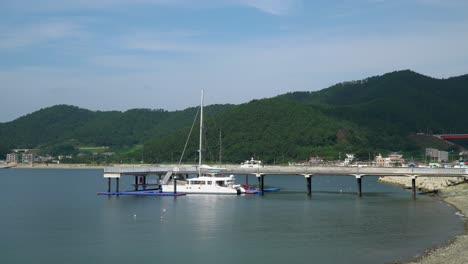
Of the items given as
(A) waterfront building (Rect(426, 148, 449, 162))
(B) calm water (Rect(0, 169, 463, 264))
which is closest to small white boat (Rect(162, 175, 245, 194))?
(B) calm water (Rect(0, 169, 463, 264))

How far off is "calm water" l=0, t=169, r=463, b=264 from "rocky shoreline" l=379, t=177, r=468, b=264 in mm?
1634

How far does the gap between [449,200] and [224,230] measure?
102ft

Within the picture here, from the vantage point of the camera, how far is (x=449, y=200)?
70.0m

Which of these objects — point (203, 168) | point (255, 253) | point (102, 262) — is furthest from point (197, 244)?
point (203, 168)

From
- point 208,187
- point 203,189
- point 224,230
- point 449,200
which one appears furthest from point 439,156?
point 224,230

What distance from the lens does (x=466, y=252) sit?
36000mm

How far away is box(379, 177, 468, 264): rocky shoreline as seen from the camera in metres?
35.4

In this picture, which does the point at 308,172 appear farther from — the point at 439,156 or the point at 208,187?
the point at 439,156

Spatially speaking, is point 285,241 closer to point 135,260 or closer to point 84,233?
point 135,260

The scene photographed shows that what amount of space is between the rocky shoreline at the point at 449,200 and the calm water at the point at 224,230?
163 cm

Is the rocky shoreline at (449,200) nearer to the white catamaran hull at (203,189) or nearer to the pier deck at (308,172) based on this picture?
the pier deck at (308,172)

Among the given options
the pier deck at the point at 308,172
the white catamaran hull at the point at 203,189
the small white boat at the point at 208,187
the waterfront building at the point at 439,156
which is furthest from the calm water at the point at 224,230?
the waterfront building at the point at 439,156

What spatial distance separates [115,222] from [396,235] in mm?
23951

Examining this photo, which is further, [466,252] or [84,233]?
[84,233]
